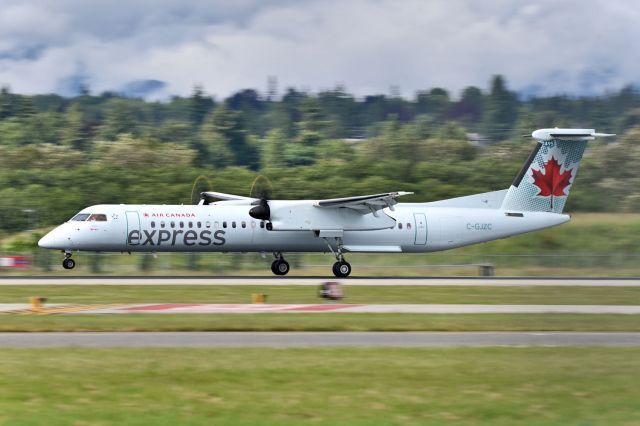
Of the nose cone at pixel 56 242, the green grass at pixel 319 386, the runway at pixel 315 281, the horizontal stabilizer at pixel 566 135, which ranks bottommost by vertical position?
the green grass at pixel 319 386

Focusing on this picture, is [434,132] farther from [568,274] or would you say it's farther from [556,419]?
[556,419]

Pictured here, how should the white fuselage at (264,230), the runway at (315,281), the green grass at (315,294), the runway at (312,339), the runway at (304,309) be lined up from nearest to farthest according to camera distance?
the runway at (312,339)
the runway at (304,309)
the green grass at (315,294)
the runway at (315,281)
the white fuselage at (264,230)

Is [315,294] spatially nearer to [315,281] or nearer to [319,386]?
[315,281]

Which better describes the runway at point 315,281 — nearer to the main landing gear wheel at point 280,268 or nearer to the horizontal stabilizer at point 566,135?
the main landing gear wheel at point 280,268

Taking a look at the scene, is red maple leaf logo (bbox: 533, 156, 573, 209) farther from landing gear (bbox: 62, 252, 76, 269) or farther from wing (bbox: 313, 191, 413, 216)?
landing gear (bbox: 62, 252, 76, 269)

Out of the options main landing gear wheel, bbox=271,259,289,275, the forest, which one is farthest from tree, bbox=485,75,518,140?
main landing gear wheel, bbox=271,259,289,275

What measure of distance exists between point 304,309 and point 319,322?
11.3 ft

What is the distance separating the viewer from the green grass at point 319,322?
2072 cm

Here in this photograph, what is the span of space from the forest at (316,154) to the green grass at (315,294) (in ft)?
53.0

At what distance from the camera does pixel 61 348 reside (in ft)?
55.0

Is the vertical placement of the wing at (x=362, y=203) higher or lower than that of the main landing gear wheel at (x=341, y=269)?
higher

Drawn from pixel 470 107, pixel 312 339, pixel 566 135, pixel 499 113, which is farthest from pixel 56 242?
pixel 470 107

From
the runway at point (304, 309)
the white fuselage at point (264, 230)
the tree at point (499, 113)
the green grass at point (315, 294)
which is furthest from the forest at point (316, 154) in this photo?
the runway at point (304, 309)

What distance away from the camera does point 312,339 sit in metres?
18.6
